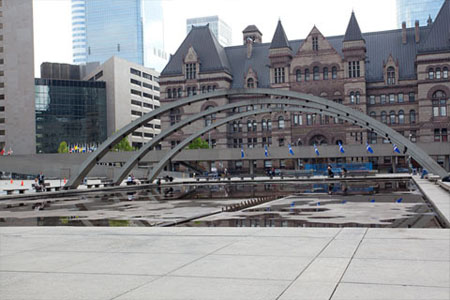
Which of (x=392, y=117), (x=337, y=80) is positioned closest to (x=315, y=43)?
(x=337, y=80)

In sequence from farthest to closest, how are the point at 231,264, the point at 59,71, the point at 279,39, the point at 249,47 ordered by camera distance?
the point at 59,71
the point at 249,47
the point at 279,39
the point at 231,264

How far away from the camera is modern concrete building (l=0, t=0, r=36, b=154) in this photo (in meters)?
105

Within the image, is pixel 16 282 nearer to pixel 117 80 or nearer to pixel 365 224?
pixel 365 224

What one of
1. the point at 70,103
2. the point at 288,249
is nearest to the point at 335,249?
the point at 288,249

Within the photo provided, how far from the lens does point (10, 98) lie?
10550cm

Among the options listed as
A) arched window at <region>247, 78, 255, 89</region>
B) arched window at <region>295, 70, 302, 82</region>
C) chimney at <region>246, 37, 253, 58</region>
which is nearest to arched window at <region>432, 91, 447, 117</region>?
arched window at <region>295, 70, 302, 82</region>

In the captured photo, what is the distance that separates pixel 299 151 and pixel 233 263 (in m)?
64.8

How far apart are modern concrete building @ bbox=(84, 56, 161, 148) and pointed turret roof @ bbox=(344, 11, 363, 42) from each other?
58579 millimetres

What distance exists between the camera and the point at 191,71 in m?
95.8

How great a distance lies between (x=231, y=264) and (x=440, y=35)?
8283cm

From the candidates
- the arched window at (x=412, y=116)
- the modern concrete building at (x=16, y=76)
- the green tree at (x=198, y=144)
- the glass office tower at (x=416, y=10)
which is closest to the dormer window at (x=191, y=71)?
the green tree at (x=198, y=144)

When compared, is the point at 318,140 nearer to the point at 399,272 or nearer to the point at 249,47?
→ the point at 249,47

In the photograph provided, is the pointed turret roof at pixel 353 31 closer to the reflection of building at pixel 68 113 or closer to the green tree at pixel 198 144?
the green tree at pixel 198 144

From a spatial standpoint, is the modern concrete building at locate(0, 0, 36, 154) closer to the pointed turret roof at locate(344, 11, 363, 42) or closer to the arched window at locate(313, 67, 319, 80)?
the arched window at locate(313, 67, 319, 80)
